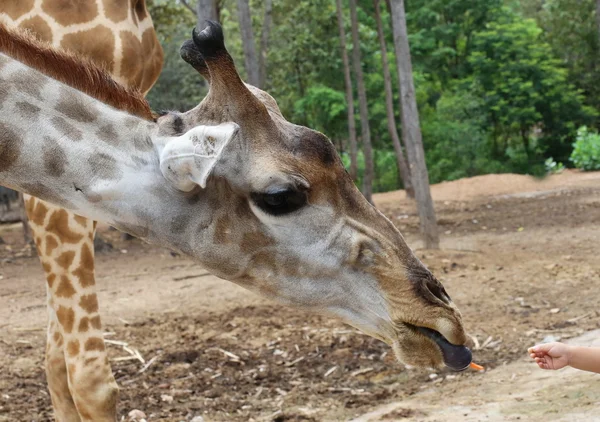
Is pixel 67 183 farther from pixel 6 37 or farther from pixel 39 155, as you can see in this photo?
pixel 6 37

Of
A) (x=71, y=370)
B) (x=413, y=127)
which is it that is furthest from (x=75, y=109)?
(x=413, y=127)

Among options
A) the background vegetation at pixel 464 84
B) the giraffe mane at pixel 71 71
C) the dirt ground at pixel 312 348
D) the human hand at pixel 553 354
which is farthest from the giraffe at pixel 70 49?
the background vegetation at pixel 464 84

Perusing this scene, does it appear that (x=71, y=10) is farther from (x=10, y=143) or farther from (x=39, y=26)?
(x=10, y=143)

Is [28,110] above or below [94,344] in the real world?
above

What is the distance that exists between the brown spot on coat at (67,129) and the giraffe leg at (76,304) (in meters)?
1.37

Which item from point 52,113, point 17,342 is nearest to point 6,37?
point 52,113

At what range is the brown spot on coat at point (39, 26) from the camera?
393 centimetres

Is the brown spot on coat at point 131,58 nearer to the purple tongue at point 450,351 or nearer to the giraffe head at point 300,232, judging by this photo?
the giraffe head at point 300,232

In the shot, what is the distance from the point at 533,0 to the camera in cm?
3791

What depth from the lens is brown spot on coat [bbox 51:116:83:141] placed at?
102 inches

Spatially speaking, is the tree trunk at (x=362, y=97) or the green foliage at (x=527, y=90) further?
the green foliage at (x=527, y=90)

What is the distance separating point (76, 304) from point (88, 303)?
6 centimetres

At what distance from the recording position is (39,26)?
3.93 meters

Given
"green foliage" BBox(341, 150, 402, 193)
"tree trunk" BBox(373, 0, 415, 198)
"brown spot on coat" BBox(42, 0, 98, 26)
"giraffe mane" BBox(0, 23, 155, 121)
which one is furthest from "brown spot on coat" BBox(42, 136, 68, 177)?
"green foliage" BBox(341, 150, 402, 193)
